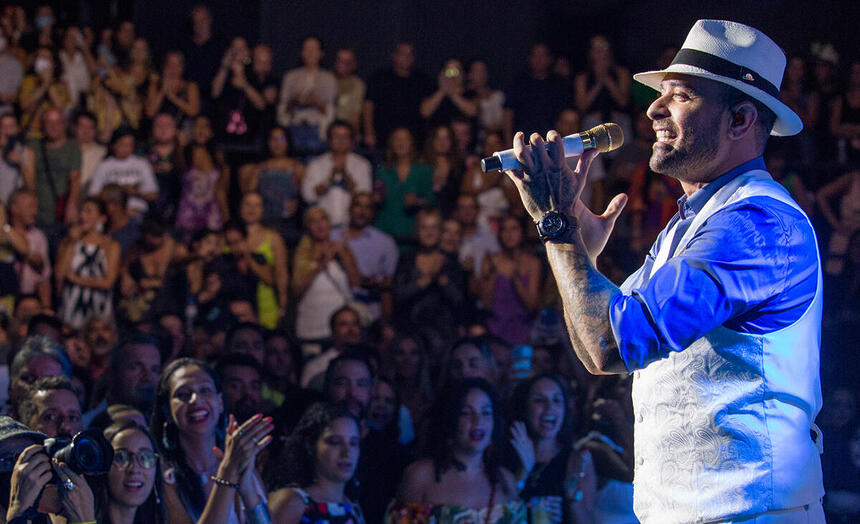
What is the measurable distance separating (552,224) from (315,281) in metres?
5.34

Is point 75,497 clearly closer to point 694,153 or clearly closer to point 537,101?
point 694,153

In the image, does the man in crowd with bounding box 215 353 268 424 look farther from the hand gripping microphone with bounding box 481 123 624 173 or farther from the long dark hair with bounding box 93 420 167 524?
the hand gripping microphone with bounding box 481 123 624 173

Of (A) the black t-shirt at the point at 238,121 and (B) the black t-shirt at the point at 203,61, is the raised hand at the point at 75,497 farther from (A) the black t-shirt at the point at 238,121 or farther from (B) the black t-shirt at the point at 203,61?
(B) the black t-shirt at the point at 203,61

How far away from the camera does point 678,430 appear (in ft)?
6.65

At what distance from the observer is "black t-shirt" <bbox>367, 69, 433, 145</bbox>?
8562mm

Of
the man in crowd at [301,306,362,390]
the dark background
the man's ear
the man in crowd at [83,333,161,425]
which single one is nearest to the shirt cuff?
the man's ear

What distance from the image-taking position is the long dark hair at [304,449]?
443 centimetres

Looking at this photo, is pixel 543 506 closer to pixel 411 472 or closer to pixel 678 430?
pixel 411 472

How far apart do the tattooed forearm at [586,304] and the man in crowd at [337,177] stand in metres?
5.73

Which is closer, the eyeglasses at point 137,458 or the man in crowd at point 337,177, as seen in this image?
the eyeglasses at point 137,458

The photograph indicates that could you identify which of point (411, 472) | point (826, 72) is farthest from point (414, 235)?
point (826, 72)

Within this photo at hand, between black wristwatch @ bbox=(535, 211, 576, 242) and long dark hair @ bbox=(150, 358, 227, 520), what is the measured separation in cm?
244

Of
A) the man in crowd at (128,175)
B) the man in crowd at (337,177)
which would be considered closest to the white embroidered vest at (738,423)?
the man in crowd at (337,177)

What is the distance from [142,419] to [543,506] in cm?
180
